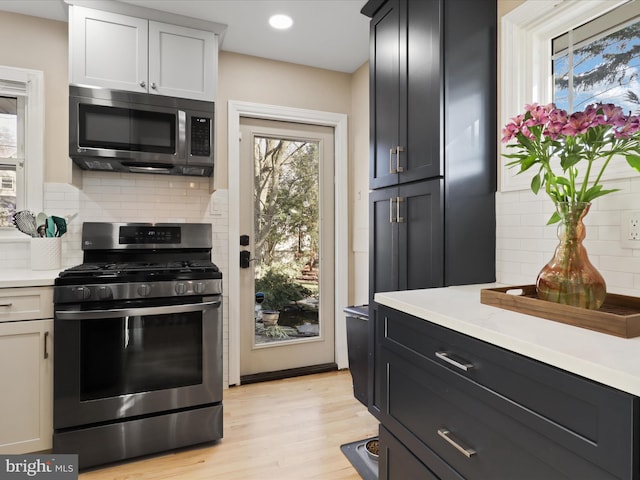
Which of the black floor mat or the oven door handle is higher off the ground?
the oven door handle

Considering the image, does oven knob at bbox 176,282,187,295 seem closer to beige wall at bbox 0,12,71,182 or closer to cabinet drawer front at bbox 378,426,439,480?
beige wall at bbox 0,12,71,182

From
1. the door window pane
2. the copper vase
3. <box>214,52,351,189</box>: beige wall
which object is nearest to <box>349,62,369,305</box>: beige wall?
<box>214,52,351,189</box>: beige wall

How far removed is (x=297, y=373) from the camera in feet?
10.2

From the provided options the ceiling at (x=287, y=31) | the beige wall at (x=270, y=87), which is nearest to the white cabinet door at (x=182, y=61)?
the ceiling at (x=287, y=31)

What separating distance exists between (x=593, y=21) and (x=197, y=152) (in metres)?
2.09

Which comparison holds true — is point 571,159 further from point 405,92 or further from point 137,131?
point 137,131

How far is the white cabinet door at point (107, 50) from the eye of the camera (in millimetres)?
2150

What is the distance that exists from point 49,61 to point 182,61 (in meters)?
0.89

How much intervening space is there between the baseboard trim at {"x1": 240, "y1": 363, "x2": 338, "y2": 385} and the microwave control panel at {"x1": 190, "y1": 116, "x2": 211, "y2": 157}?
175cm

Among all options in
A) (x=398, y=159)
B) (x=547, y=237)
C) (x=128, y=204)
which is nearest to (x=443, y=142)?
(x=398, y=159)

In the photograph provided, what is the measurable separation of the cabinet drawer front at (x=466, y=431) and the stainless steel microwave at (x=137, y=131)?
1824mm

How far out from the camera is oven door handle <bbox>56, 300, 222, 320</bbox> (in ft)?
6.06

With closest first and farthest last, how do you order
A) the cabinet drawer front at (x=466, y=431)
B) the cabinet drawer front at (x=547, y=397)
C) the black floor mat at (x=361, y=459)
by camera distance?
1. the cabinet drawer front at (x=547, y=397)
2. the cabinet drawer front at (x=466, y=431)
3. the black floor mat at (x=361, y=459)

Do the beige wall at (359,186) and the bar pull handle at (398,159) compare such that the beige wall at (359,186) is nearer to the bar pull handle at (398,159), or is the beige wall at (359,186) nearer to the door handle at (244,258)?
the door handle at (244,258)
